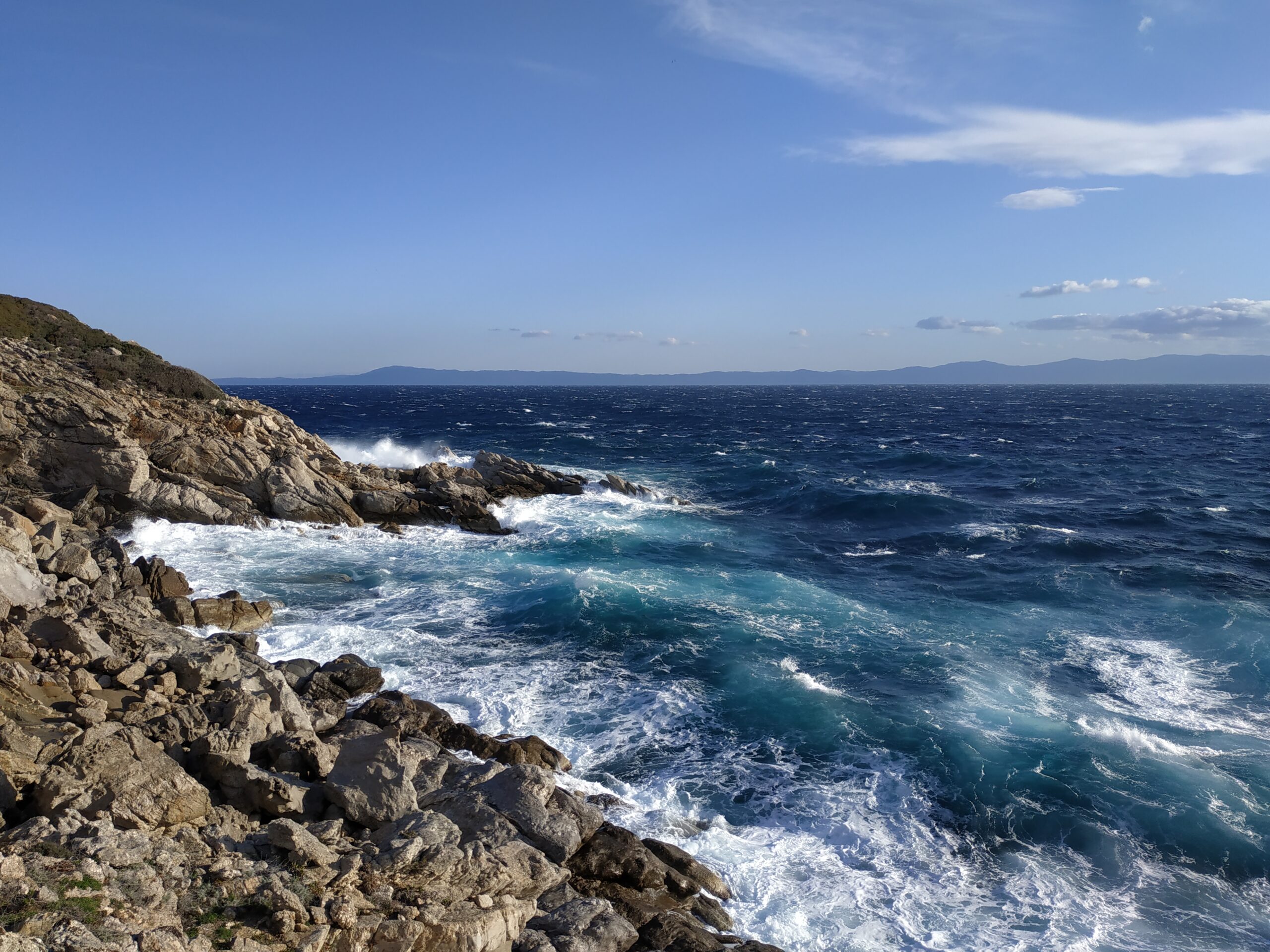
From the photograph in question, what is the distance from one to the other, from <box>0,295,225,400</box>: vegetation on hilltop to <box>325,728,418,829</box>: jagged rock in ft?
116

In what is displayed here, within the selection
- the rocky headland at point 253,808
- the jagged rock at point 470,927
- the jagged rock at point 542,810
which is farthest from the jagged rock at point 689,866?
the jagged rock at point 470,927

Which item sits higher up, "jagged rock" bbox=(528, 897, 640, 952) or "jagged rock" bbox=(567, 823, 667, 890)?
"jagged rock" bbox=(528, 897, 640, 952)

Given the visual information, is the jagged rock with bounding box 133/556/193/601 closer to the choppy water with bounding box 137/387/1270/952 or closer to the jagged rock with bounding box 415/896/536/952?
the choppy water with bounding box 137/387/1270/952

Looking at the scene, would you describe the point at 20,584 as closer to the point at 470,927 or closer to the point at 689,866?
the point at 470,927

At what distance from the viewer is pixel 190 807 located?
10117 millimetres

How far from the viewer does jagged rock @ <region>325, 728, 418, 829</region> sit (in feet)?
36.3

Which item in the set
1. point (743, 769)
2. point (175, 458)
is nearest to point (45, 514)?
point (175, 458)

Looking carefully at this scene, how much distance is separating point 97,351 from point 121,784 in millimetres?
42169

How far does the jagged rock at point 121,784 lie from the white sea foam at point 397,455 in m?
41.6

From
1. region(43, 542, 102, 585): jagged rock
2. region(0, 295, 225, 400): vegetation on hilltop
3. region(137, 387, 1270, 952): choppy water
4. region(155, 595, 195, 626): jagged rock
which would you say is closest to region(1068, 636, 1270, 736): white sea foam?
region(137, 387, 1270, 952): choppy water

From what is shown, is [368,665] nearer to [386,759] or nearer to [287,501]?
[386,759]

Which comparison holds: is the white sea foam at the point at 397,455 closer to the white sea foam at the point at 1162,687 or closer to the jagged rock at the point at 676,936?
the white sea foam at the point at 1162,687

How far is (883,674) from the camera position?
20.6 meters

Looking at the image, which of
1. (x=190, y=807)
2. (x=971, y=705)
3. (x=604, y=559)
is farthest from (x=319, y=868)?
(x=604, y=559)
